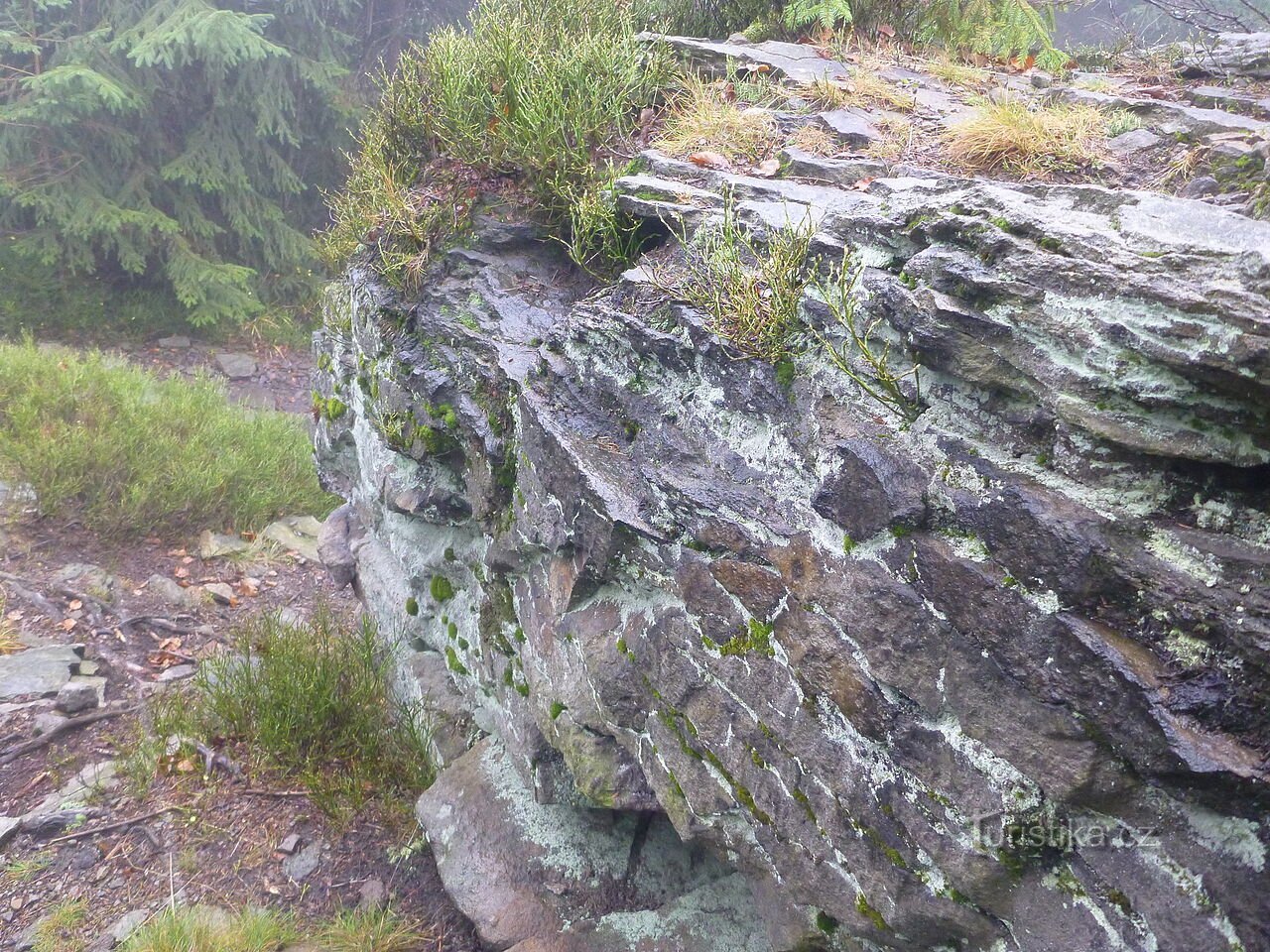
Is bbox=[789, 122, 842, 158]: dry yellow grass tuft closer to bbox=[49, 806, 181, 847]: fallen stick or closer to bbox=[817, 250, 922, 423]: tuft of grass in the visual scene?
bbox=[817, 250, 922, 423]: tuft of grass

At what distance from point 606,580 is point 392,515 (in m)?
2.36

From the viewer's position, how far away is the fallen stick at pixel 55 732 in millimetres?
4859

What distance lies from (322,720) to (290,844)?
65cm

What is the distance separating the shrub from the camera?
13.8ft

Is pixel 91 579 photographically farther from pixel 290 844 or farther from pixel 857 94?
pixel 857 94

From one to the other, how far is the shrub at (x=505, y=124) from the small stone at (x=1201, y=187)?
7.05 ft

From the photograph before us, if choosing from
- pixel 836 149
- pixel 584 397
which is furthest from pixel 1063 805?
pixel 836 149

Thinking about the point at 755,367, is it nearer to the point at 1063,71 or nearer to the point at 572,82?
the point at 572,82

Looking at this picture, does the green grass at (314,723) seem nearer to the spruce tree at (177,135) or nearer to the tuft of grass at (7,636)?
the tuft of grass at (7,636)

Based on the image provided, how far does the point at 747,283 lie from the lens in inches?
110

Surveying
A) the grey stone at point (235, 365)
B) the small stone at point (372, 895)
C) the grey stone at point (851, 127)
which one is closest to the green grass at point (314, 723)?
the small stone at point (372, 895)

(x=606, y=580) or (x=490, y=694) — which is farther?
(x=490, y=694)

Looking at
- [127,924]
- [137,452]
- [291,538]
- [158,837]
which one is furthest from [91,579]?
[127,924]

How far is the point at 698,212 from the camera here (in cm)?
339
